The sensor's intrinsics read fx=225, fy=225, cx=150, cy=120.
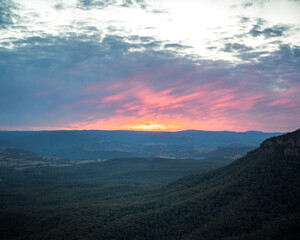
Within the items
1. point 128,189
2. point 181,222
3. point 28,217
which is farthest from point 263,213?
point 128,189

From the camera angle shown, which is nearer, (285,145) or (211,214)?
(211,214)

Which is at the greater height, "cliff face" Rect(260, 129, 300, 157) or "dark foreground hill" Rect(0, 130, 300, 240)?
"cliff face" Rect(260, 129, 300, 157)

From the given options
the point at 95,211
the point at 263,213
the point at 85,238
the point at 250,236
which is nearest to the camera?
the point at 250,236

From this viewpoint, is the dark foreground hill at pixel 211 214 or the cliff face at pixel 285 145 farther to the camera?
the cliff face at pixel 285 145

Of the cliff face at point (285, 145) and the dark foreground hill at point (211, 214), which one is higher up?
the cliff face at point (285, 145)

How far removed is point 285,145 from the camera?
3051 inches

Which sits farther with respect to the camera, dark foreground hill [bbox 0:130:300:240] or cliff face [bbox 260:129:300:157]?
cliff face [bbox 260:129:300:157]

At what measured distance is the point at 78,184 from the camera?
161 m

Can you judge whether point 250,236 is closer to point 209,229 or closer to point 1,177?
point 209,229

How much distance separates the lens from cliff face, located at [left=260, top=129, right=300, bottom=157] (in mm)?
73062

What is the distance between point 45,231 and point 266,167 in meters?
72.7

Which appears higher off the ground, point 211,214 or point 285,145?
point 285,145

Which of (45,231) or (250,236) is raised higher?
(250,236)

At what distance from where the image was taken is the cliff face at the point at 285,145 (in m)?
73.1
